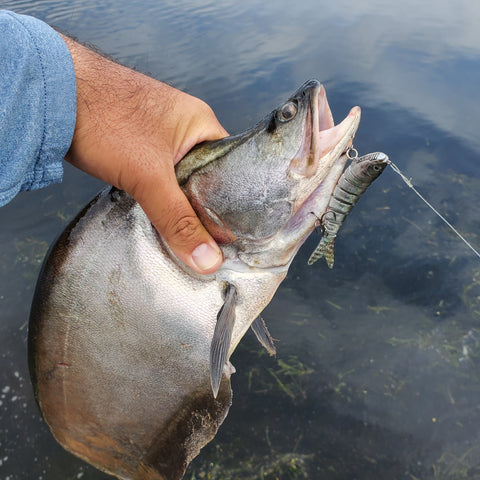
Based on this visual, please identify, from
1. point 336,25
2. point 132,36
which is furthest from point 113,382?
point 336,25

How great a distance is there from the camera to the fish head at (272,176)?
1568 mm

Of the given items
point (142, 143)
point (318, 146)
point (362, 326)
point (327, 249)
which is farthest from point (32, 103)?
point (362, 326)

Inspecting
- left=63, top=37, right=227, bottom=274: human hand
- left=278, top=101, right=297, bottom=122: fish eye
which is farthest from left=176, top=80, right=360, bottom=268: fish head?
left=63, top=37, right=227, bottom=274: human hand

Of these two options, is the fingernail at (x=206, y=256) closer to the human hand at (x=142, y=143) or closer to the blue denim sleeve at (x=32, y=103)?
the human hand at (x=142, y=143)

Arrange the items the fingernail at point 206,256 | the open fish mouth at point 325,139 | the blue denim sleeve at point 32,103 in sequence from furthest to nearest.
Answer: the fingernail at point 206,256 < the open fish mouth at point 325,139 < the blue denim sleeve at point 32,103

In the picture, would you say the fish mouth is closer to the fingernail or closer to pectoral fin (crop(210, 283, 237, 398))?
the fingernail

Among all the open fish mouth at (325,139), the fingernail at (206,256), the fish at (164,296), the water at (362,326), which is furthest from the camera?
the water at (362,326)

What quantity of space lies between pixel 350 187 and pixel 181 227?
2.58 feet

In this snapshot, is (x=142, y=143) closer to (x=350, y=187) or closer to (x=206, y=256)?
(x=206, y=256)

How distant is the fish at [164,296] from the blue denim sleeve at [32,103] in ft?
1.21

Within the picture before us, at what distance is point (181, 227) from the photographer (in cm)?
173

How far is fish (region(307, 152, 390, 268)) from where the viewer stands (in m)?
1.53

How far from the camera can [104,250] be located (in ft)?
6.07

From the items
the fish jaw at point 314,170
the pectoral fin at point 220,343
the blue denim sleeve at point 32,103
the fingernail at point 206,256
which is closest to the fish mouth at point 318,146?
the fish jaw at point 314,170
